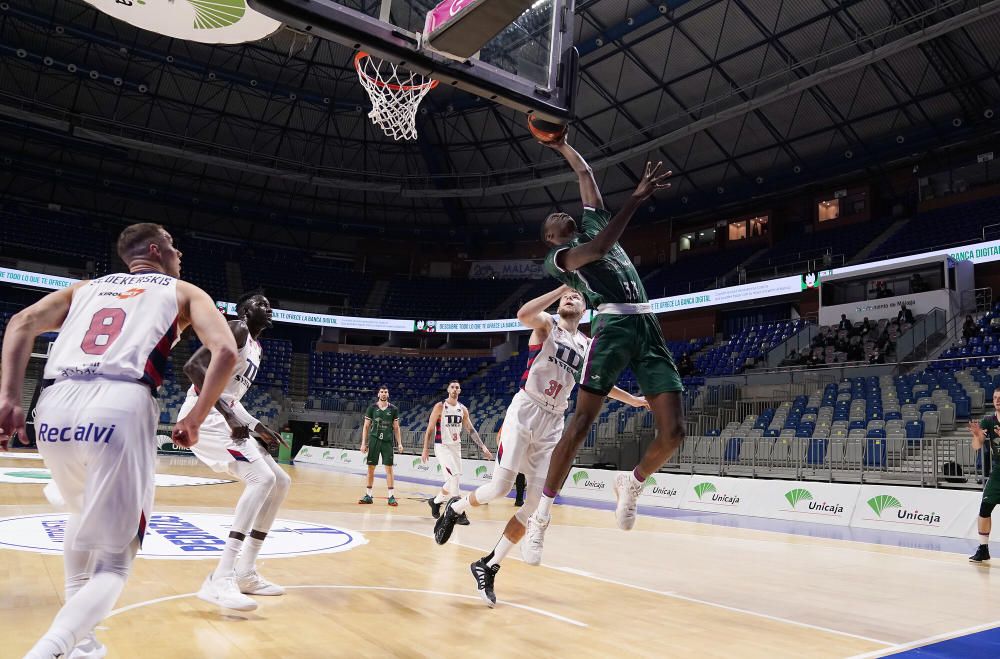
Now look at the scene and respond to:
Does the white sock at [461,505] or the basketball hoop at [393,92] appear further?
the basketball hoop at [393,92]

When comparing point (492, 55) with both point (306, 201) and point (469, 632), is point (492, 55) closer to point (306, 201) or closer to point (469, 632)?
point (469, 632)

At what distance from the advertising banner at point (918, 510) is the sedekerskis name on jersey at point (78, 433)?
1174 cm

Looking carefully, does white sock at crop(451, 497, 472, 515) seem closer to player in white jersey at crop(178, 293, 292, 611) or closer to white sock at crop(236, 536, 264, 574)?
player in white jersey at crop(178, 293, 292, 611)

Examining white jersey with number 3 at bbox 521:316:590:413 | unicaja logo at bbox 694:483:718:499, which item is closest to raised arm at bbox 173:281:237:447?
white jersey with number 3 at bbox 521:316:590:413

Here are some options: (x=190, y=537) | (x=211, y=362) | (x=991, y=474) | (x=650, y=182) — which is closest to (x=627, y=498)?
(x=650, y=182)

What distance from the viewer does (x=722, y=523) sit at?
11758 millimetres

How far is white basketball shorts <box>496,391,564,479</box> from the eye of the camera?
6031 mm

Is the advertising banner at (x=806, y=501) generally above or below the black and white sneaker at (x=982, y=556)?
above

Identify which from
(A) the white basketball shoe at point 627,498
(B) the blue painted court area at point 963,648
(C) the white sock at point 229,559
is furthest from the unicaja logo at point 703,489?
(C) the white sock at point 229,559

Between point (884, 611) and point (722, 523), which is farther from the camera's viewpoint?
point (722, 523)

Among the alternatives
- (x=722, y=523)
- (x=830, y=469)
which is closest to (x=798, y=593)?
(x=722, y=523)

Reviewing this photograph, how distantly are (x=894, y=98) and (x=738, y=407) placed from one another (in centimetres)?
1257

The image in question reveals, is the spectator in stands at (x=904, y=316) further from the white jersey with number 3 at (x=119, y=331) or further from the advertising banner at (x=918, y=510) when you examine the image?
the white jersey with number 3 at (x=119, y=331)

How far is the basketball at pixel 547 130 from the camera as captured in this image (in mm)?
5445
